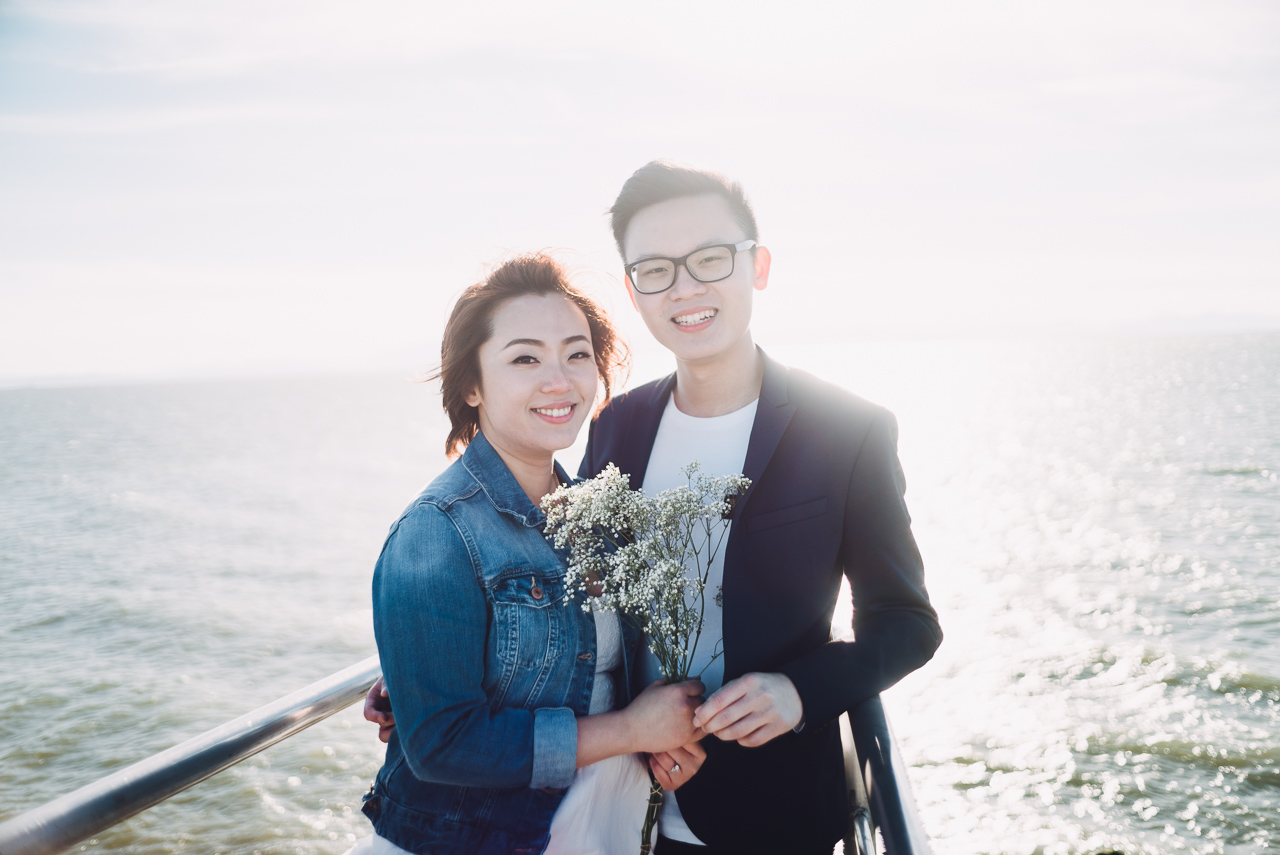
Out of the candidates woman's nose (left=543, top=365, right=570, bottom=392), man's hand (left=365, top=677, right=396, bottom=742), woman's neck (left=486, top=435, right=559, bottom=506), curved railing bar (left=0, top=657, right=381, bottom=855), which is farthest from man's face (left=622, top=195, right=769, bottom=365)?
curved railing bar (left=0, top=657, right=381, bottom=855)

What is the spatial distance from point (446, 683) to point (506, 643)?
25 cm

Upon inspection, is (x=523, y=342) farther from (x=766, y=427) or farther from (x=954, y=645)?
(x=954, y=645)

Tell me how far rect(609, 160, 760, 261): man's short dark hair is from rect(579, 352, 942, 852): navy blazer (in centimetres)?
96

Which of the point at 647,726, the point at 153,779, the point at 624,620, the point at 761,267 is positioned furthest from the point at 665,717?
the point at 761,267

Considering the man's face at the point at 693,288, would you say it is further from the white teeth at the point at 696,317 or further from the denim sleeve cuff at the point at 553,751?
the denim sleeve cuff at the point at 553,751

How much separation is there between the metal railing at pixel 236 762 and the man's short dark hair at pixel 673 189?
6.41ft

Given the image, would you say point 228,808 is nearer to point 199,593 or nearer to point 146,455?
point 199,593

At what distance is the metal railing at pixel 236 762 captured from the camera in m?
1.47

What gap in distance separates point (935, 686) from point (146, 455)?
6658 cm

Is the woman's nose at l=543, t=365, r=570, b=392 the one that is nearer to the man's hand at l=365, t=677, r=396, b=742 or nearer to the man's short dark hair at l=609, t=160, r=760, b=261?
the man's short dark hair at l=609, t=160, r=760, b=261

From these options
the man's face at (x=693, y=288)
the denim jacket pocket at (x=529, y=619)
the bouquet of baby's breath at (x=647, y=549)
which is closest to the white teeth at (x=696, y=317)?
the man's face at (x=693, y=288)

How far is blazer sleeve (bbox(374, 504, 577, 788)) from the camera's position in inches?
83.9

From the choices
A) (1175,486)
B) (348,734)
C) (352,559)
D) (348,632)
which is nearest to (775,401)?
(348,734)

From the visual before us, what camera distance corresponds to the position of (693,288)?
3023mm
